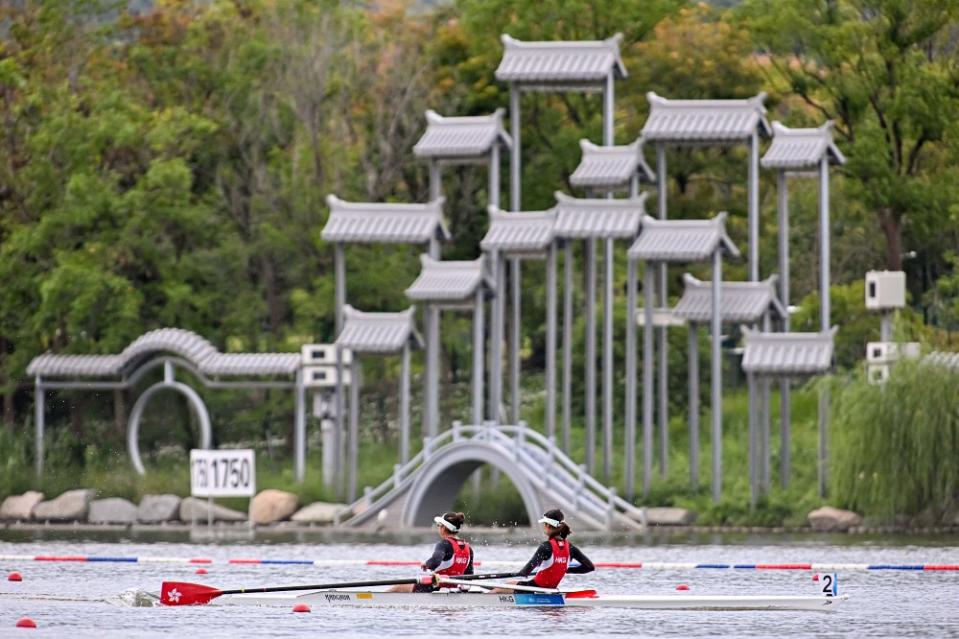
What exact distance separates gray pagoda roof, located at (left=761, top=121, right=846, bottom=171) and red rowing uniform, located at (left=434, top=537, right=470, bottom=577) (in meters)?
26.8

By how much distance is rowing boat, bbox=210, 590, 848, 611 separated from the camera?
3819cm

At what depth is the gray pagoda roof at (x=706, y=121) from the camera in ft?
212

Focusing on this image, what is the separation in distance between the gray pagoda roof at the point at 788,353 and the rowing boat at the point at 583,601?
891 inches

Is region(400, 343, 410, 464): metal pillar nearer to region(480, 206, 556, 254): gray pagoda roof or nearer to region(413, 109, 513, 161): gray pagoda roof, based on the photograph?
region(480, 206, 556, 254): gray pagoda roof

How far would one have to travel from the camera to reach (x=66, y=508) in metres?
69.6

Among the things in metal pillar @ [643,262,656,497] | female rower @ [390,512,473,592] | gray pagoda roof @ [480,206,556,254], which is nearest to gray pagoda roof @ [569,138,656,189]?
gray pagoda roof @ [480,206,556,254]

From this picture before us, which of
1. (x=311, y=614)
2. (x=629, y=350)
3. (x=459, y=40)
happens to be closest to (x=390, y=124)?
(x=459, y=40)

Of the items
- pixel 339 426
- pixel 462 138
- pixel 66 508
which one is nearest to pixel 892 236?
pixel 462 138

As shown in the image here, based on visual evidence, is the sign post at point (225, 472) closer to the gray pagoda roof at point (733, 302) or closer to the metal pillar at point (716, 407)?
the gray pagoda roof at point (733, 302)

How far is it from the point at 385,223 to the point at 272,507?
7910mm

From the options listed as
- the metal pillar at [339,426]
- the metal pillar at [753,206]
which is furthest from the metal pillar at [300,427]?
the metal pillar at [753,206]

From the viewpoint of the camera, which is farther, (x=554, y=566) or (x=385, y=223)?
(x=385, y=223)

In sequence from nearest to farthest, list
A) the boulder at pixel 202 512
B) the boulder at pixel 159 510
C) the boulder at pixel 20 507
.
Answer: the boulder at pixel 202 512 → the boulder at pixel 159 510 → the boulder at pixel 20 507

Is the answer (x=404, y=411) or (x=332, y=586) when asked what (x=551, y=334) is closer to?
(x=404, y=411)
